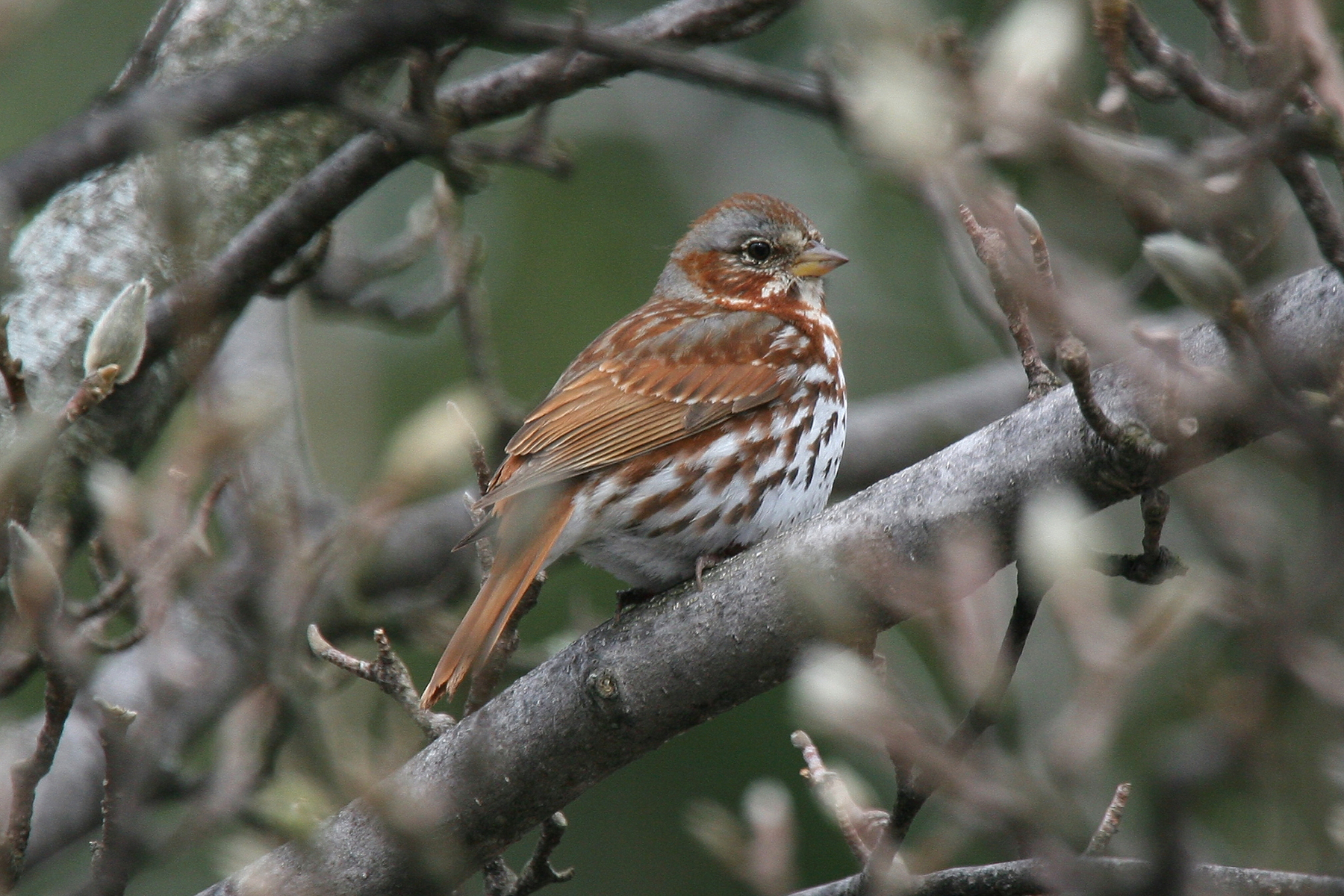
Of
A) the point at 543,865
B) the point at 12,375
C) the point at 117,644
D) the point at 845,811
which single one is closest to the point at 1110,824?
the point at 845,811

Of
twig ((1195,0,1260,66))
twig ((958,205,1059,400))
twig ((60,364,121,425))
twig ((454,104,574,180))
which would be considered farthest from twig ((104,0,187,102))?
twig ((1195,0,1260,66))

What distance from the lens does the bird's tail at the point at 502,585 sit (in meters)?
3.30

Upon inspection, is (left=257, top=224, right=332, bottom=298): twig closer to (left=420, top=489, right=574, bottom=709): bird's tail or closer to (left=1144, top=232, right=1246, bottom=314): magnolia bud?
(left=420, top=489, right=574, bottom=709): bird's tail

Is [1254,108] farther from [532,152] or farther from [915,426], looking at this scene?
[915,426]

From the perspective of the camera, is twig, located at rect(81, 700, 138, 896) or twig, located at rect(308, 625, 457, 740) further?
twig, located at rect(308, 625, 457, 740)

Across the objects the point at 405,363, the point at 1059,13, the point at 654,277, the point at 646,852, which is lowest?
the point at 646,852

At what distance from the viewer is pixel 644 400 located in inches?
167

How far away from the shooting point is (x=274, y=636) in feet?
6.36

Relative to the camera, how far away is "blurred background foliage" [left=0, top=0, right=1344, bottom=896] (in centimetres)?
540

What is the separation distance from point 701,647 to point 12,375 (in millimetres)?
1395

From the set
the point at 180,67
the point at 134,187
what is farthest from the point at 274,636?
the point at 180,67

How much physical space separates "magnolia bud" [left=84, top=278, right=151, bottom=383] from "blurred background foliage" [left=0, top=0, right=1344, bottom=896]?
134 centimetres

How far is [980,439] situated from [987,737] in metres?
0.76

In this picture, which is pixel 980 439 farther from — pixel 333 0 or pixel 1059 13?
pixel 333 0
